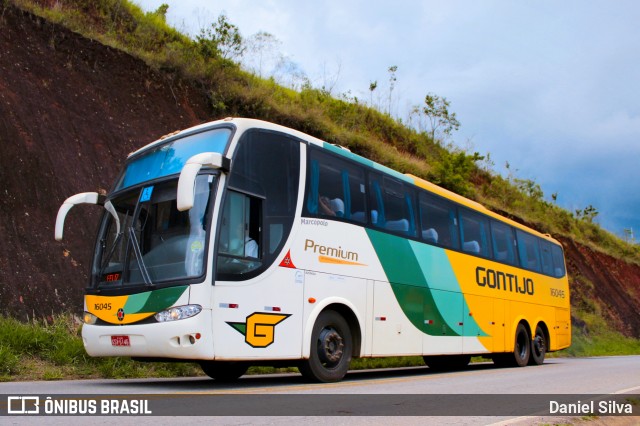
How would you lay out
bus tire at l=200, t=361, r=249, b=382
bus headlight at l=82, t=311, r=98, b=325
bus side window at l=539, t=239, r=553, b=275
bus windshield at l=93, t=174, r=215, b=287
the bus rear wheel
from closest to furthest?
bus windshield at l=93, t=174, r=215, b=287, bus headlight at l=82, t=311, r=98, b=325, bus tire at l=200, t=361, r=249, b=382, the bus rear wheel, bus side window at l=539, t=239, r=553, b=275

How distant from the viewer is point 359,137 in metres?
24.5

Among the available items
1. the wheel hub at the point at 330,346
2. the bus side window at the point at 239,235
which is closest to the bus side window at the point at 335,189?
the bus side window at the point at 239,235

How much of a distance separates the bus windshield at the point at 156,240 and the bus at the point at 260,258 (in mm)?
17

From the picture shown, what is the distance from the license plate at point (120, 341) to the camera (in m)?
7.45

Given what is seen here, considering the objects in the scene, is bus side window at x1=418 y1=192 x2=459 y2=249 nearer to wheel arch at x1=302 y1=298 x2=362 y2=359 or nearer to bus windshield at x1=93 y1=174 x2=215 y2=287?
wheel arch at x1=302 y1=298 x2=362 y2=359

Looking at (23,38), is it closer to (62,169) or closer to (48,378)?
(62,169)

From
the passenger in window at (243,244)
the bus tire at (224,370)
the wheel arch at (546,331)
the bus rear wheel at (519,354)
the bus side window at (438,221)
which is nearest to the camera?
the passenger in window at (243,244)

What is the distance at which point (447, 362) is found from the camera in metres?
14.6

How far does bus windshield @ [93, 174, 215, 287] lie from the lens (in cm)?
737

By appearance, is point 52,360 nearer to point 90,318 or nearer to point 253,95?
point 90,318

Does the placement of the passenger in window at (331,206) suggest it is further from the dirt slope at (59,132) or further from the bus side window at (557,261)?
the bus side window at (557,261)

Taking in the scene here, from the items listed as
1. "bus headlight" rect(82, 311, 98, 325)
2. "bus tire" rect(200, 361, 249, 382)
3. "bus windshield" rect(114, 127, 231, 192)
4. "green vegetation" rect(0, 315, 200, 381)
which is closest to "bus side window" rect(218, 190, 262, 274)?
"bus windshield" rect(114, 127, 231, 192)

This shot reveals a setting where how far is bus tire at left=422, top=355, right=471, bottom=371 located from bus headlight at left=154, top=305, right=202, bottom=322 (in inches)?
334

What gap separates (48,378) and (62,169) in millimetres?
7086
